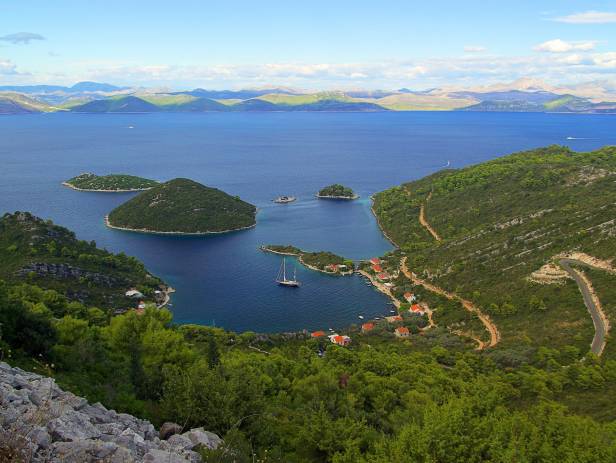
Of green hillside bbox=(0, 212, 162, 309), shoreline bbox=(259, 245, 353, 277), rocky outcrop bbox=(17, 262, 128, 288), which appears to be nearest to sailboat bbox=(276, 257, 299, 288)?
shoreline bbox=(259, 245, 353, 277)

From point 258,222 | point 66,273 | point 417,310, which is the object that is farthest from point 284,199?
point 66,273

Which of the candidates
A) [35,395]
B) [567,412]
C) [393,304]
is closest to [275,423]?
[35,395]

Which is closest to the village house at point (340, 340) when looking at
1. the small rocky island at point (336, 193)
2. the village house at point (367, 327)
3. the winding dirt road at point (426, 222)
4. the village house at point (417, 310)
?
the village house at point (367, 327)

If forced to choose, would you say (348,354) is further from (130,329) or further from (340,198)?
(340,198)

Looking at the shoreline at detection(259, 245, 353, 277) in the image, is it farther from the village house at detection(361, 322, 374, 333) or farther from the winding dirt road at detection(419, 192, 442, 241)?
the winding dirt road at detection(419, 192, 442, 241)

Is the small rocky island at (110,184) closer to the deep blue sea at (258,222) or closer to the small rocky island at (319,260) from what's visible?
the deep blue sea at (258,222)

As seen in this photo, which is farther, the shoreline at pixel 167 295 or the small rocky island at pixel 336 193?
the small rocky island at pixel 336 193

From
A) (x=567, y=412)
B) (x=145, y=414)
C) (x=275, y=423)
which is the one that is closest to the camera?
(x=145, y=414)
